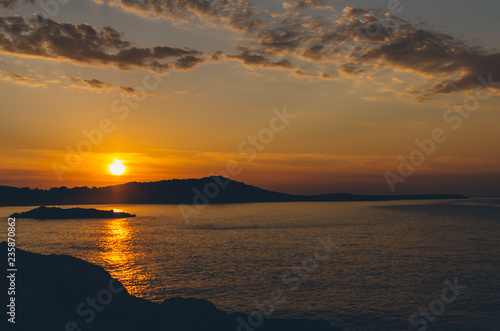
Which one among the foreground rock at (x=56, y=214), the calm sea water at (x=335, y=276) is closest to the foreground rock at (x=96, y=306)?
the calm sea water at (x=335, y=276)

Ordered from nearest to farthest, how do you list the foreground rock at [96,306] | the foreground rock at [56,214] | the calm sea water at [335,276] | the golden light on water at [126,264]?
1. the foreground rock at [96,306]
2. the calm sea water at [335,276]
3. the golden light on water at [126,264]
4. the foreground rock at [56,214]

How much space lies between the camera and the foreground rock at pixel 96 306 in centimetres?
1638

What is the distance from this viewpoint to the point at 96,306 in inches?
731

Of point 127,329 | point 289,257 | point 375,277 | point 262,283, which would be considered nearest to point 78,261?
point 127,329

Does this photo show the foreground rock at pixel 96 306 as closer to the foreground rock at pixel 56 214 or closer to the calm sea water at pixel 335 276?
the calm sea water at pixel 335 276

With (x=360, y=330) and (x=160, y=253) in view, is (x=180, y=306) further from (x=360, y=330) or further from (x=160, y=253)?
(x=160, y=253)

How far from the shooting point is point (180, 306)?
65.4ft

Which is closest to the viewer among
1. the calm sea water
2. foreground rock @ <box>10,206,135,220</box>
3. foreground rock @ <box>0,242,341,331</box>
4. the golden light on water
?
foreground rock @ <box>0,242,341,331</box>

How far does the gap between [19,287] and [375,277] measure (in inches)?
1202

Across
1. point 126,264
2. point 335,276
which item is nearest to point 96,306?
point 335,276

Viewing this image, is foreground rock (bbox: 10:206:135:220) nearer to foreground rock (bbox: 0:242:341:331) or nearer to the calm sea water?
the calm sea water

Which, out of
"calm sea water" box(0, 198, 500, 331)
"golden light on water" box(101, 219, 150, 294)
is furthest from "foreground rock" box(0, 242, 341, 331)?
"golden light on water" box(101, 219, 150, 294)

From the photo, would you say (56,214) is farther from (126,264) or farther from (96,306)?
(96,306)

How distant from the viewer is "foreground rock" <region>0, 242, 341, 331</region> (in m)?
16.4
